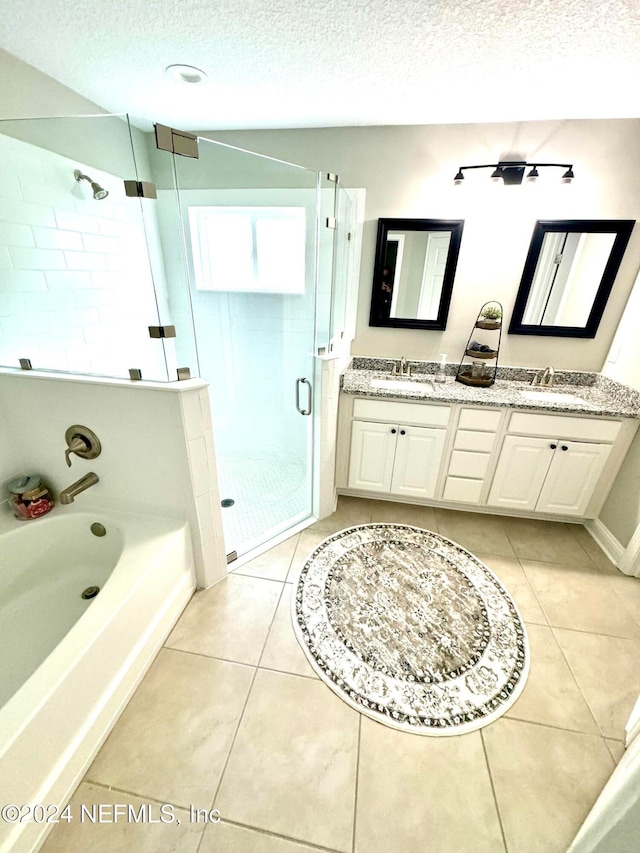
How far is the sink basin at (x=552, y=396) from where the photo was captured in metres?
2.09

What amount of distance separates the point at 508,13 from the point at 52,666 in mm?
2515

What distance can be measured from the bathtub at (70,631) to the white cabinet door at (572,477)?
217 cm

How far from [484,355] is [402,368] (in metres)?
0.54

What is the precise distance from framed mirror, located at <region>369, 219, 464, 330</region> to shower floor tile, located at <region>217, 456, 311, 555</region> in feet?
4.45

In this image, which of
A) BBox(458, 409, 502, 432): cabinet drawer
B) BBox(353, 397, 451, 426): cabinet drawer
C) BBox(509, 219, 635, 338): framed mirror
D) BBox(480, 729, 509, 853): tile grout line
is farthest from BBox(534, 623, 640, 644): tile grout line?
BBox(509, 219, 635, 338): framed mirror

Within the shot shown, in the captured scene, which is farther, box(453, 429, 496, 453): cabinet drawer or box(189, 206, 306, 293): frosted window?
box(189, 206, 306, 293): frosted window

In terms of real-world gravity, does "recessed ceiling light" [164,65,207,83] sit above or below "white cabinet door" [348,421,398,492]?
above

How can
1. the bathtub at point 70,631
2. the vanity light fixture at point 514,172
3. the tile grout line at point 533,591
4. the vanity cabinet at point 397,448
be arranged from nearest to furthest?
the bathtub at point 70,631, the tile grout line at point 533,591, the vanity light fixture at point 514,172, the vanity cabinet at point 397,448

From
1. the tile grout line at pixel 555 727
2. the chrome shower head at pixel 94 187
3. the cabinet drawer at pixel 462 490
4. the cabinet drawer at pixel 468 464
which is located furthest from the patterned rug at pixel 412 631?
the chrome shower head at pixel 94 187

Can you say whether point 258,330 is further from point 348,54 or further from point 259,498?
point 348,54

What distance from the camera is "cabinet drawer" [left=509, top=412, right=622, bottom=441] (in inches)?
74.8

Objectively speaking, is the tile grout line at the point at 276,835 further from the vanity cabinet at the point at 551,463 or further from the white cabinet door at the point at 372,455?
the vanity cabinet at the point at 551,463

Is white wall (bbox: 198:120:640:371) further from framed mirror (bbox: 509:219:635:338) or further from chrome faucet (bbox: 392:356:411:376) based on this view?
chrome faucet (bbox: 392:356:411:376)

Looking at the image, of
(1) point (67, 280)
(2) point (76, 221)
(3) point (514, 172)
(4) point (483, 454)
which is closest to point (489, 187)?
(3) point (514, 172)
